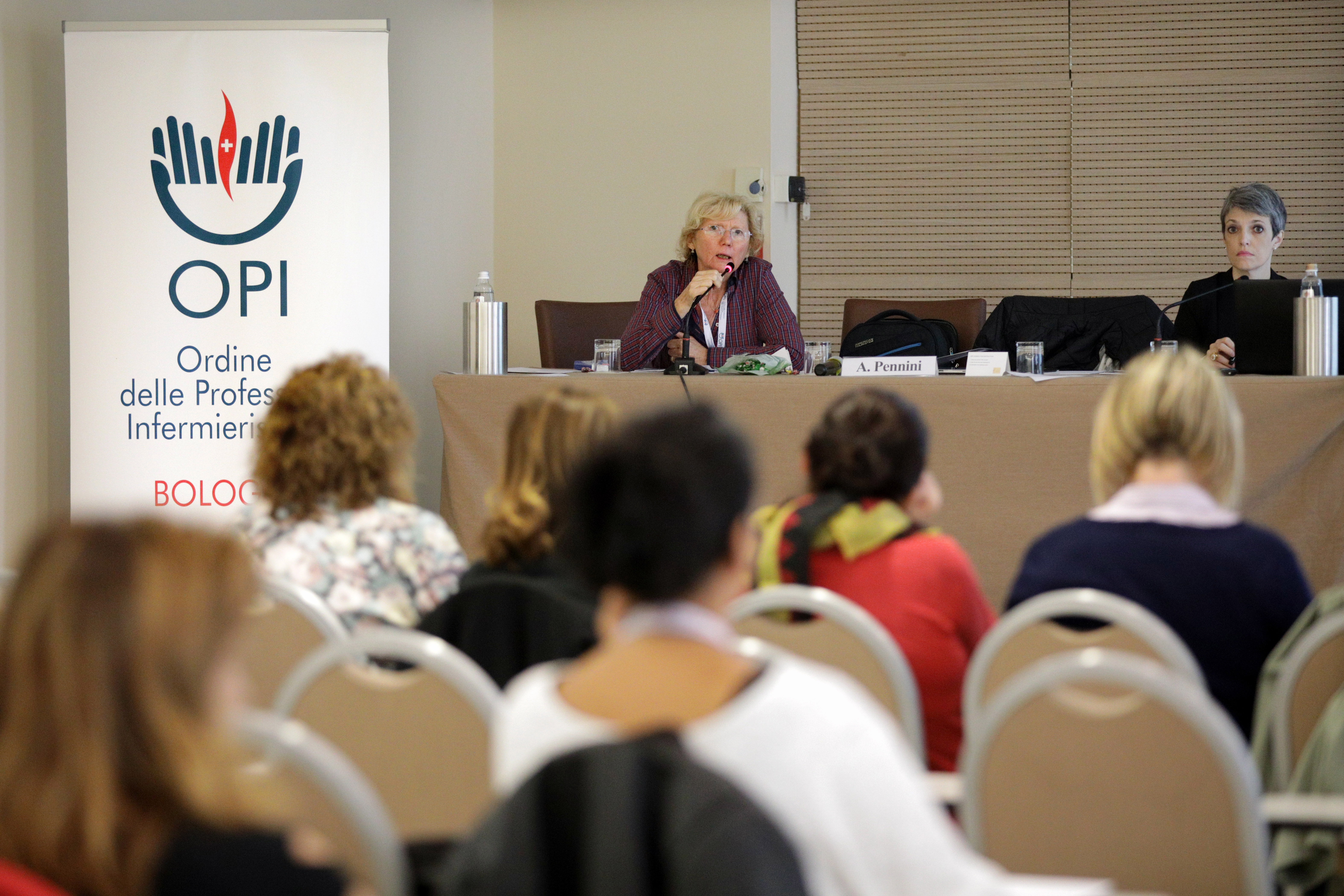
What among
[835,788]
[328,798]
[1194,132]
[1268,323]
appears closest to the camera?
[835,788]

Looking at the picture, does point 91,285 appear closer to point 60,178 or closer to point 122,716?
point 60,178

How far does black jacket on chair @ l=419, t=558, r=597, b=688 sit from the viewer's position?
1692 millimetres

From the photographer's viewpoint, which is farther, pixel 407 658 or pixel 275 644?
pixel 275 644

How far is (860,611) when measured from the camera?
1.64m

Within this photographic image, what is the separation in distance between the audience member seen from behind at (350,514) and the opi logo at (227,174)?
8.25 feet

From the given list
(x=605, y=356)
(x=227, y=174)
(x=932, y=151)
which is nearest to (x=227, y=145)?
(x=227, y=174)

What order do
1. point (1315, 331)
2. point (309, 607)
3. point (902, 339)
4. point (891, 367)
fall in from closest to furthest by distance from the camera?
point (309, 607) < point (1315, 331) < point (891, 367) < point (902, 339)

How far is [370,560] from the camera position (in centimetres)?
213

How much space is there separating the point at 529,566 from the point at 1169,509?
924 millimetres

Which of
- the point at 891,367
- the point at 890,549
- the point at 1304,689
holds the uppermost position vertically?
the point at 891,367

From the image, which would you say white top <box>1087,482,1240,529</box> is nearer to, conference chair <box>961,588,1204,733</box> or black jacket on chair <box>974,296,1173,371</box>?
conference chair <box>961,588,1204,733</box>

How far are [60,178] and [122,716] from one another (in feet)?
14.6

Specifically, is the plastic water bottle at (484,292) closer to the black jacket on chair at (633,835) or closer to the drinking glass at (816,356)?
the drinking glass at (816,356)

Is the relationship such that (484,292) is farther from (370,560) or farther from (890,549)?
(890,549)
